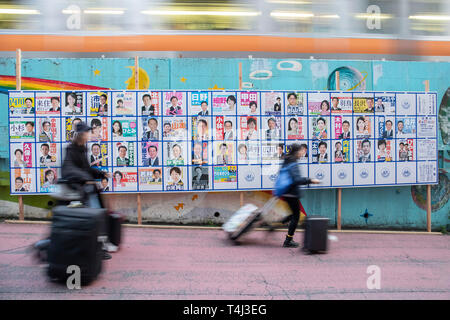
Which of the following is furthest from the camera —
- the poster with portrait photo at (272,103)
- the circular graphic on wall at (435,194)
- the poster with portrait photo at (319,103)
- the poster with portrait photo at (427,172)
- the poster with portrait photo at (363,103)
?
the circular graphic on wall at (435,194)

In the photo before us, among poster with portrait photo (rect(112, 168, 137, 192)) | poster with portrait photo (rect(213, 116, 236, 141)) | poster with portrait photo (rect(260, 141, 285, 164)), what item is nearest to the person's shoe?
poster with portrait photo (rect(112, 168, 137, 192))

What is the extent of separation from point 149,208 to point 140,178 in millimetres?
785

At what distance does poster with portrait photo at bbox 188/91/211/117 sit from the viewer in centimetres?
693

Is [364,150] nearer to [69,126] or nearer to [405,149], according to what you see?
[405,149]

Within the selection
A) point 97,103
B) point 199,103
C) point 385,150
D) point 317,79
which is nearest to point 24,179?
point 97,103

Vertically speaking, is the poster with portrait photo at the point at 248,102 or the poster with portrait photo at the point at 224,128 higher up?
the poster with portrait photo at the point at 248,102

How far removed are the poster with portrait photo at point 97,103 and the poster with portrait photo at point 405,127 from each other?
5.55 metres

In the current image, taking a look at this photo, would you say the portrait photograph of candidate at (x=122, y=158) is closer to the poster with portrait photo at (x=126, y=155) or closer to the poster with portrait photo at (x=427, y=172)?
the poster with portrait photo at (x=126, y=155)

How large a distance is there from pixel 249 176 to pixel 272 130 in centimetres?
96

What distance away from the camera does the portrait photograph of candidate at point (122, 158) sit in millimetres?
6855

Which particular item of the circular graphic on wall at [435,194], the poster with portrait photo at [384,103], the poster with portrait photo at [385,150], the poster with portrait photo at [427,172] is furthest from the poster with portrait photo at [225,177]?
the circular graphic on wall at [435,194]

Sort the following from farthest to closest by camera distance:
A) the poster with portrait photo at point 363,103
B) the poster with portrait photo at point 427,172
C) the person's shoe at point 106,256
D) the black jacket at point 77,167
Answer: the poster with portrait photo at point 427,172
the poster with portrait photo at point 363,103
the person's shoe at point 106,256
the black jacket at point 77,167

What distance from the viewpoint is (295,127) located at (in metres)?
7.11

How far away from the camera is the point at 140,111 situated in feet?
22.6
